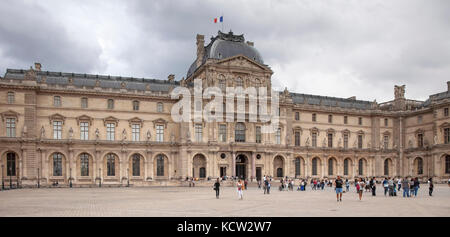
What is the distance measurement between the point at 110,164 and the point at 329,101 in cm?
4550

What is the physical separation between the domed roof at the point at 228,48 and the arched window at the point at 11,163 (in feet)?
110

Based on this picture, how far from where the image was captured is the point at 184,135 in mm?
67500

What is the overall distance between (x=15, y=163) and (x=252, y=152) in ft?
117

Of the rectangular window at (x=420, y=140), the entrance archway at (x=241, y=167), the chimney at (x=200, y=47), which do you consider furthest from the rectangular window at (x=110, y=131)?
the rectangular window at (x=420, y=140)

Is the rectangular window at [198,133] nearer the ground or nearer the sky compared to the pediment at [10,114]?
nearer the ground

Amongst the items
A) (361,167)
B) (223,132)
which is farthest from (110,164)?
(361,167)

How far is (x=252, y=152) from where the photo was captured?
70.2 metres

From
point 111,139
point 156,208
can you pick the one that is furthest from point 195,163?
point 156,208

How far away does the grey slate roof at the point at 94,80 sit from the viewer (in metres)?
63.1

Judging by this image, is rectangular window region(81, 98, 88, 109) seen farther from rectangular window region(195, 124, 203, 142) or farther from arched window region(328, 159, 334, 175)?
arched window region(328, 159, 334, 175)

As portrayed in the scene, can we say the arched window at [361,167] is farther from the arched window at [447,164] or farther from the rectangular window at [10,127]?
the rectangular window at [10,127]

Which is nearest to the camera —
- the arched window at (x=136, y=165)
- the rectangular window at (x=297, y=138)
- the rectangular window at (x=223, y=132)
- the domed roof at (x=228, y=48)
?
the arched window at (x=136, y=165)

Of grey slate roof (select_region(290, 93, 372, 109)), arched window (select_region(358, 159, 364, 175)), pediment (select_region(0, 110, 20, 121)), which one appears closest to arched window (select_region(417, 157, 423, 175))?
arched window (select_region(358, 159, 364, 175))
